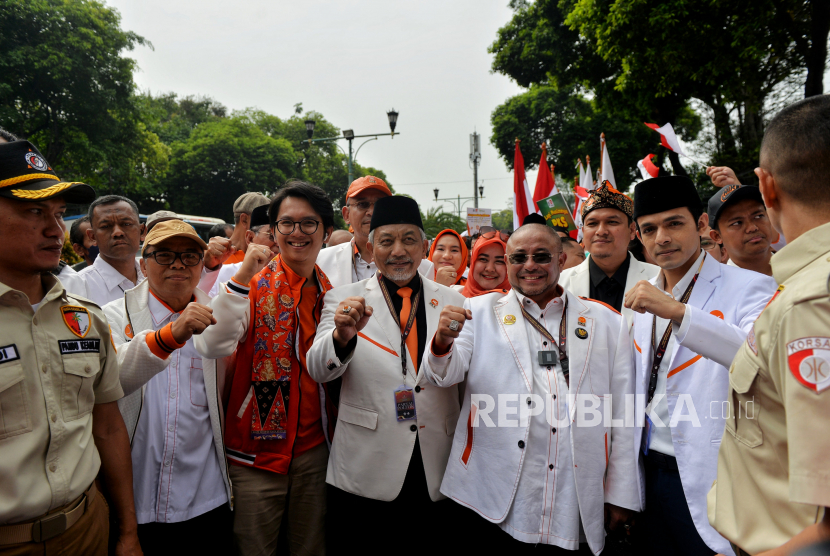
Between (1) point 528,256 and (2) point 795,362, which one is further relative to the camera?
(1) point 528,256

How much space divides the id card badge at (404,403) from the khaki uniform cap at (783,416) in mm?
1533

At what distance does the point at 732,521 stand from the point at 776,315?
26.3 inches

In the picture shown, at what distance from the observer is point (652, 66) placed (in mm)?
12109

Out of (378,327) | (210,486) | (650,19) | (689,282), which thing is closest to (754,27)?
(650,19)

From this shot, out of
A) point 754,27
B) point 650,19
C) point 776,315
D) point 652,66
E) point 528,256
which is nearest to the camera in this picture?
point 776,315

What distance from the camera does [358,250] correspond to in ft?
14.3

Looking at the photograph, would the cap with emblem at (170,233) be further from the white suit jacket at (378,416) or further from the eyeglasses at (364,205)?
the eyeglasses at (364,205)

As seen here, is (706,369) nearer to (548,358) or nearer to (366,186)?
(548,358)

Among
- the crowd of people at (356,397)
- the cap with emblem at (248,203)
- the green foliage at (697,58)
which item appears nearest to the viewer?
the crowd of people at (356,397)

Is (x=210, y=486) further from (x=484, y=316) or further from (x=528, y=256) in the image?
(x=528, y=256)

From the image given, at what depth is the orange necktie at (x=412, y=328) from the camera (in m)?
2.91

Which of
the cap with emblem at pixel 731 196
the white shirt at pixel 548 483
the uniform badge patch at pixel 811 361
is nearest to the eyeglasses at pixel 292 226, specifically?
the white shirt at pixel 548 483

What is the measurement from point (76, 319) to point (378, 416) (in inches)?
60.4

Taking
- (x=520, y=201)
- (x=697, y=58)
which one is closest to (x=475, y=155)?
(x=697, y=58)
